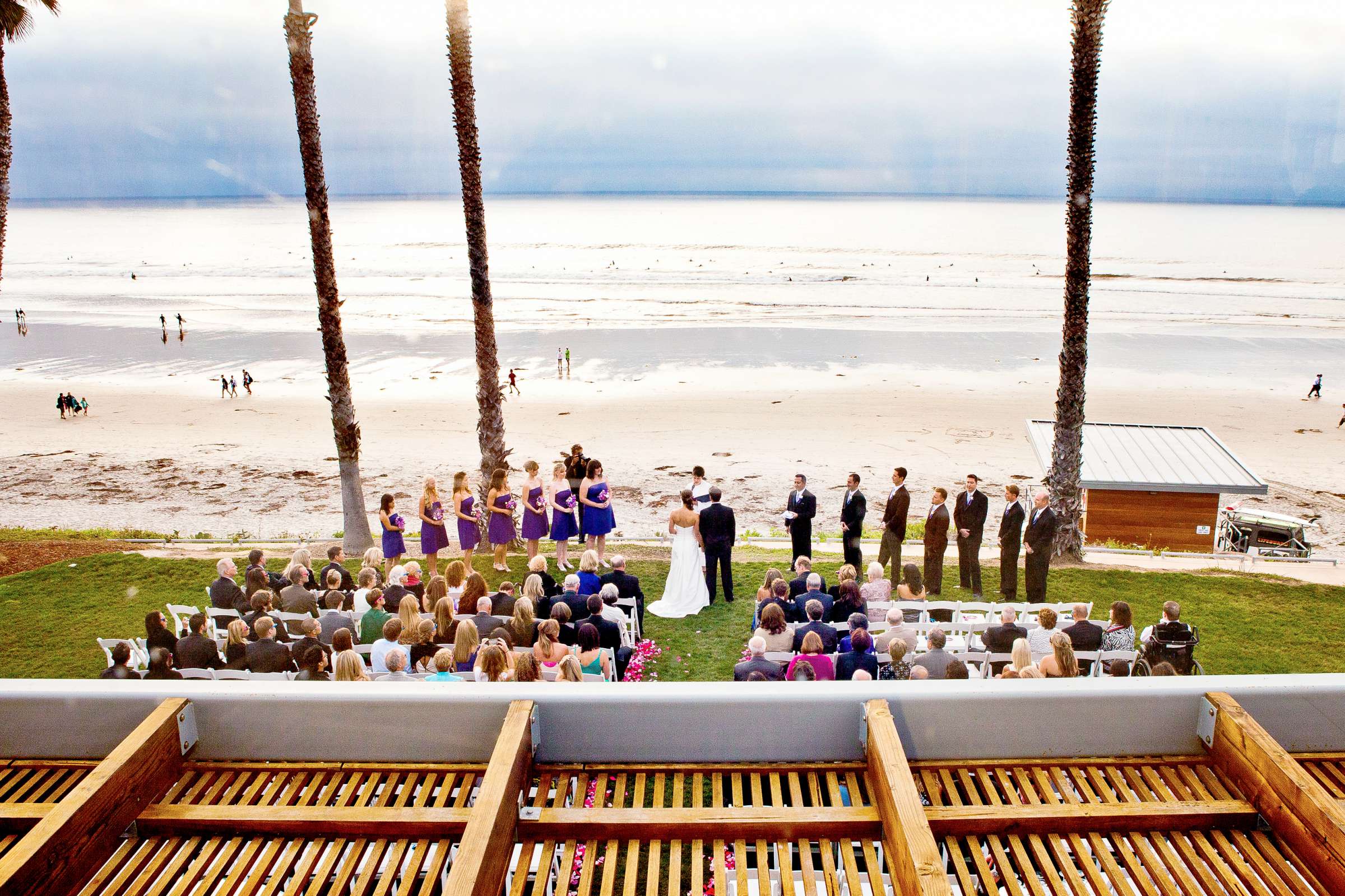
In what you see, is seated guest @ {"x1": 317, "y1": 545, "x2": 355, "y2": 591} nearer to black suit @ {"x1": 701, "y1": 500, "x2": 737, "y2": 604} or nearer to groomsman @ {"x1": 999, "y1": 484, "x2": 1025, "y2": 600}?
black suit @ {"x1": 701, "y1": 500, "x2": 737, "y2": 604}

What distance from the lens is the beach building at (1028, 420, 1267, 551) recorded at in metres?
15.7

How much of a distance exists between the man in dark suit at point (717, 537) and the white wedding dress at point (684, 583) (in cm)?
18

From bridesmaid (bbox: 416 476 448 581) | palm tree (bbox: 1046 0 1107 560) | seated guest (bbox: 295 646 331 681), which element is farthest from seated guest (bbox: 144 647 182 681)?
palm tree (bbox: 1046 0 1107 560)

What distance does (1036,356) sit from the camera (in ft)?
138

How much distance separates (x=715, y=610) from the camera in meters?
11.4

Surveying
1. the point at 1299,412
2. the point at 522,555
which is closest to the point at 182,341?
the point at 522,555

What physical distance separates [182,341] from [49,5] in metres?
32.8

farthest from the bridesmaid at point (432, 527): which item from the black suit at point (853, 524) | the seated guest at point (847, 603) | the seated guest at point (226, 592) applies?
the seated guest at point (847, 603)

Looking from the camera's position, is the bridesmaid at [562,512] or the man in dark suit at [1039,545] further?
the bridesmaid at [562,512]

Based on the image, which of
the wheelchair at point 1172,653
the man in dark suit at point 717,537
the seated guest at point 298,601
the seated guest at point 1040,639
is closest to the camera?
the wheelchair at point 1172,653

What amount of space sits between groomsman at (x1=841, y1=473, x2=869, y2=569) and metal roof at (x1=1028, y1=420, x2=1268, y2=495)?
4133 millimetres

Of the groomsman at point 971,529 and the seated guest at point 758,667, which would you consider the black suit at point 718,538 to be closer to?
the groomsman at point 971,529

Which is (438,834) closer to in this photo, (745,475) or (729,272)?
(745,475)

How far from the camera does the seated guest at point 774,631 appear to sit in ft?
25.2
